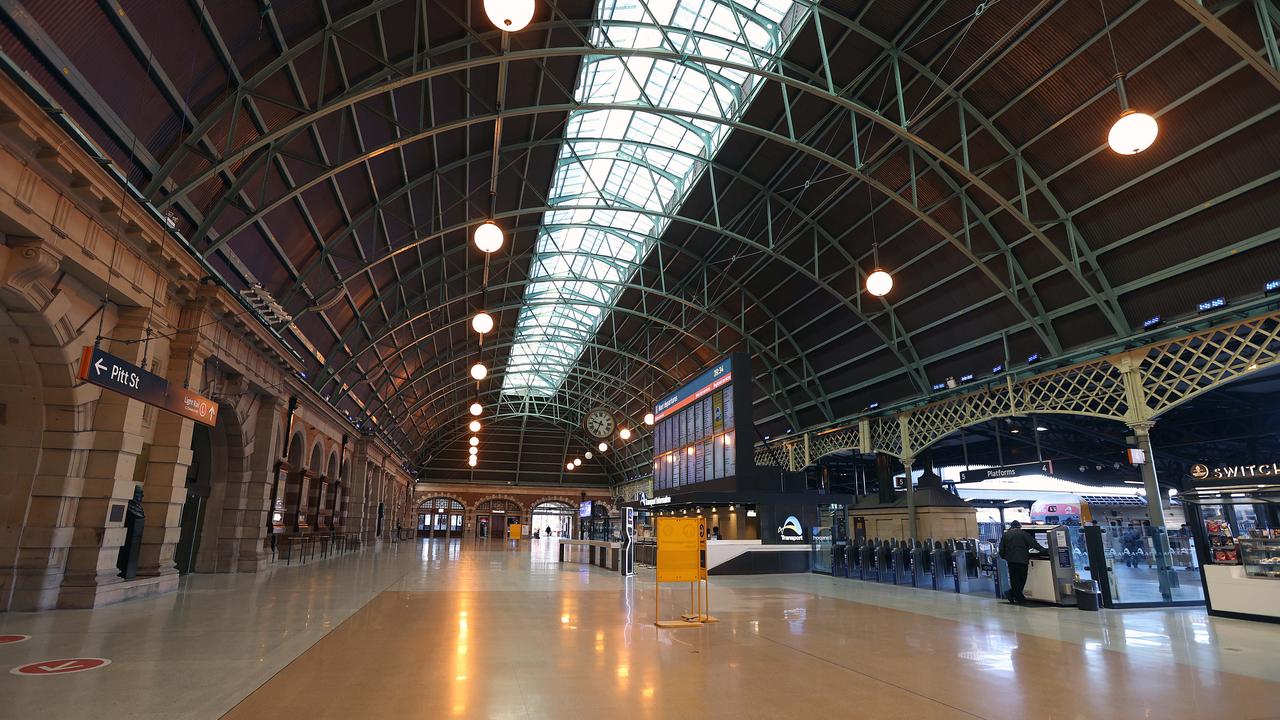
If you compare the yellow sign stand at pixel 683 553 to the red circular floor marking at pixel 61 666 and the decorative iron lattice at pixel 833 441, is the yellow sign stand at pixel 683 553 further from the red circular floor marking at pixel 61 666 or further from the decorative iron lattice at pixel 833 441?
the decorative iron lattice at pixel 833 441

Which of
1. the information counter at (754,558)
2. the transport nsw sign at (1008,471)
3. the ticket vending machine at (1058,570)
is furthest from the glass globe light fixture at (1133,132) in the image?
the information counter at (754,558)

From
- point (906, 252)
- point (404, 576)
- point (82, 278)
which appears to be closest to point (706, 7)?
point (906, 252)

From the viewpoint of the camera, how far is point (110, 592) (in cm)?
1065

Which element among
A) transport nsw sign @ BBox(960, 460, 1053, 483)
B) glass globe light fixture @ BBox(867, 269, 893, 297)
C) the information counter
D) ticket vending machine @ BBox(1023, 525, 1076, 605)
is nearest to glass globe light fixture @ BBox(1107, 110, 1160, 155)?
glass globe light fixture @ BBox(867, 269, 893, 297)

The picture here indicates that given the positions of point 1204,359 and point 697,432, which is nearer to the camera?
→ point 1204,359

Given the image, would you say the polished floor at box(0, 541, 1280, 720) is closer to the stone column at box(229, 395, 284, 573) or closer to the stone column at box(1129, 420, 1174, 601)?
the stone column at box(1129, 420, 1174, 601)

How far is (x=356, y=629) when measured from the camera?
8.65 meters

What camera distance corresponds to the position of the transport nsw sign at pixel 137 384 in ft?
23.2

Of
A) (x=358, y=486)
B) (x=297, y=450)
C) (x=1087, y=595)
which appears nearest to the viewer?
(x=1087, y=595)

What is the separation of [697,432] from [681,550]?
14.6 m

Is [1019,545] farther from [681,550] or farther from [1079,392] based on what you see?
[681,550]

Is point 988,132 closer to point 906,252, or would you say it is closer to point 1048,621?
point 906,252

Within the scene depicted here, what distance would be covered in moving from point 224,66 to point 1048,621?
17.6 meters

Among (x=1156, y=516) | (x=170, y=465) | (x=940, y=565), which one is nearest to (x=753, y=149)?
(x=940, y=565)
